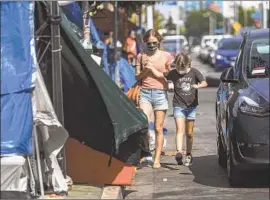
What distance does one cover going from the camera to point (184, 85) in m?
9.18

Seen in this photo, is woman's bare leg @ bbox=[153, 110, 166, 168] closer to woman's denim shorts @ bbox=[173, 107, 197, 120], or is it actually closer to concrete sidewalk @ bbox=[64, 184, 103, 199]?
woman's denim shorts @ bbox=[173, 107, 197, 120]

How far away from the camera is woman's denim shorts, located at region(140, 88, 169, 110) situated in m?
9.09

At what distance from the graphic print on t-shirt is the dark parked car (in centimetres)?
60

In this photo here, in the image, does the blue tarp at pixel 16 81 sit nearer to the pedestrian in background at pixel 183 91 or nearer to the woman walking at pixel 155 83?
the woman walking at pixel 155 83

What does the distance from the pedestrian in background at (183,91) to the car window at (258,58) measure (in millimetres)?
951

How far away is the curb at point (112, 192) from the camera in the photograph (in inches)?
265

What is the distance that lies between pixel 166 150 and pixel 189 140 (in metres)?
1.46

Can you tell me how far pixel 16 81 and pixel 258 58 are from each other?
3.27m

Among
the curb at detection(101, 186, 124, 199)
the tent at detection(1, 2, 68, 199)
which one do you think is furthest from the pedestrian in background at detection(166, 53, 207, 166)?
the tent at detection(1, 2, 68, 199)

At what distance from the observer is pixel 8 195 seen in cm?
643

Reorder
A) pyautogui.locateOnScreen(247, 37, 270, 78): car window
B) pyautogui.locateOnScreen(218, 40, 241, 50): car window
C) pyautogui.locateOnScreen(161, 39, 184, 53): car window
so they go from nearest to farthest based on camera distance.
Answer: pyautogui.locateOnScreen(247, 37, 270, 78): car window, pyautogui.locateOnScreen(218, 40, 241, 50): car window, pyautogui.locateOnScreen(161, 39, 184, 53): car window

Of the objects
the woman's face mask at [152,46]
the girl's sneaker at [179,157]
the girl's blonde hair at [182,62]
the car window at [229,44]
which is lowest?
the car window at [229,44]

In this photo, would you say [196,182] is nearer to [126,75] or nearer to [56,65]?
[56,65]

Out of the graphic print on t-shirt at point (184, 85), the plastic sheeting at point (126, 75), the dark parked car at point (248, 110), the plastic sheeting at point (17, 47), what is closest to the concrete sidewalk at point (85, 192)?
the plastic sheeting at point (17, 47)
